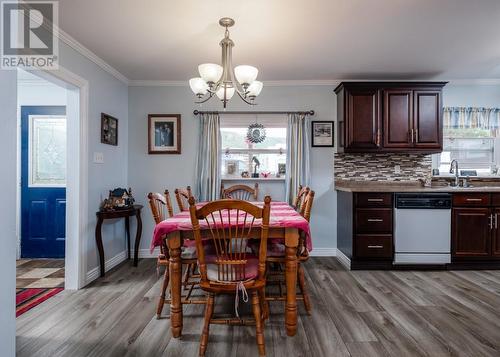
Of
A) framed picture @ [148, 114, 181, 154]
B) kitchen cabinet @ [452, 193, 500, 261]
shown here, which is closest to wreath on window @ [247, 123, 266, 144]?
framed picture @ [148, 114, 181, 154]

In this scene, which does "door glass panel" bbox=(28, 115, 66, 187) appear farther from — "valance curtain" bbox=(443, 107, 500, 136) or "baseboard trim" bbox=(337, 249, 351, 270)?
"valance curtain" bbox=(443, 107, 500, 136)

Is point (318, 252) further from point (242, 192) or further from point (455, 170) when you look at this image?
point (455, 170)

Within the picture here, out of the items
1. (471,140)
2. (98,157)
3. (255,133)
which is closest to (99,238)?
(98,157)

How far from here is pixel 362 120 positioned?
3.55 meters

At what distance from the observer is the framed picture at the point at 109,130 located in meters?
3.24

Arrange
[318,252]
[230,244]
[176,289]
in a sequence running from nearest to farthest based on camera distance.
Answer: [230,244] → [176,289] → [318,252]

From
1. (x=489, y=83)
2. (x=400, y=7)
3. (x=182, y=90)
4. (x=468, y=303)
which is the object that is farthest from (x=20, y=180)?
(x=489, y=83)

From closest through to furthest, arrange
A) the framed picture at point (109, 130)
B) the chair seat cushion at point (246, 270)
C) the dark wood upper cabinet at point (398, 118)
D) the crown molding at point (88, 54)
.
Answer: the chair seat cushion at point (246, 270)
the crown molding at point (88, 54)
the framed picture at point (109, 130)
the dark wood upper cabinet at point (398, 118)

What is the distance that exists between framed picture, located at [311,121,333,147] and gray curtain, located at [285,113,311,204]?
149 millimetres

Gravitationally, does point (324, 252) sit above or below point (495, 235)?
below

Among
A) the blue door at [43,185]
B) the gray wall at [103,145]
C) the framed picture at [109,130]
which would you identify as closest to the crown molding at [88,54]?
the gray wall at [103,145]

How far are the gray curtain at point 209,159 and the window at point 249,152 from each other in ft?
0.57

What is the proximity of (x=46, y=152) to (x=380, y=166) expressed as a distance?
4.49 meters

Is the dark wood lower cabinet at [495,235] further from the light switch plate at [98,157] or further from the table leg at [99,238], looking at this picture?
the light switch plate at [98,157]
